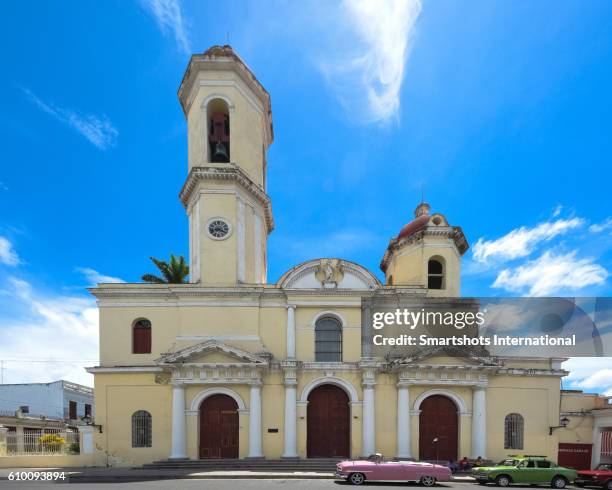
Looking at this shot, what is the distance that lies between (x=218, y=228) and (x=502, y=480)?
56.9 ft

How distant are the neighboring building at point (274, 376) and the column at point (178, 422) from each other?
0.20ft

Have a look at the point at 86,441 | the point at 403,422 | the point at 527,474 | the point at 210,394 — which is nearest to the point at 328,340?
the point at 403,422

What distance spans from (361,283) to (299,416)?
7.31m

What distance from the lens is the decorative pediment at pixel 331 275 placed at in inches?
940

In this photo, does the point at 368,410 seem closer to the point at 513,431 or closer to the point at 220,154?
the point at 513,431

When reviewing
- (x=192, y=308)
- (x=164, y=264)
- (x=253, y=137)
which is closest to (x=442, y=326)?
(x=192, y=308)

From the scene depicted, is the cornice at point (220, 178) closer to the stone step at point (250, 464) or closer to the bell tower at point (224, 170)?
the bell tower at point (224, 170)

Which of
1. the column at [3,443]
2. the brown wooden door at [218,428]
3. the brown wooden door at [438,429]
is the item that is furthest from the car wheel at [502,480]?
the column at [3,443]

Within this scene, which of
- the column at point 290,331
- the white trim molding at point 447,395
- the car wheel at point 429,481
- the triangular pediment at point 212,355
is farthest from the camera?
the column at point 290,331

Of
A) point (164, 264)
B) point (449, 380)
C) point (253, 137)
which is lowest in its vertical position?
point (449, 380)

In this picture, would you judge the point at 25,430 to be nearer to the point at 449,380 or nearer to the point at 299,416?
the point at 299,416

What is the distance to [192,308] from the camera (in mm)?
23516

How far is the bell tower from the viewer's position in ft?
79.9

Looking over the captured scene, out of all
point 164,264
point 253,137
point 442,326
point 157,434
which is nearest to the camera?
point 157,434
